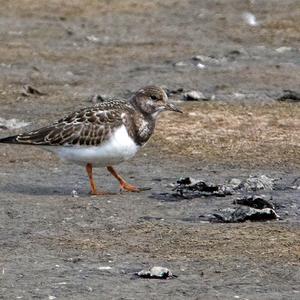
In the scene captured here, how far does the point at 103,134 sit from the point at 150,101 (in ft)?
2.62

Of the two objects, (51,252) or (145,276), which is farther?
(51,252)

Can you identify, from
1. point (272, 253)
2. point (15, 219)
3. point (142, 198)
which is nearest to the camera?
point (272, 253)

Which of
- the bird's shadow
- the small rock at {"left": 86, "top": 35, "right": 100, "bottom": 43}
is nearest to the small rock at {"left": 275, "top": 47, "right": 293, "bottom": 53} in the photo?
the small rock at {"left": 86, "top": 35, "right": 100, "bottom": 43}

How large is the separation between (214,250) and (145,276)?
2.89ft

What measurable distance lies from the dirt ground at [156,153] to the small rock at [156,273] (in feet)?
0.24

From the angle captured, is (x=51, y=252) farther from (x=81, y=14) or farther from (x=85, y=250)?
(x=81, y=14)

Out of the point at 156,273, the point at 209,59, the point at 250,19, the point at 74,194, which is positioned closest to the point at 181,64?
the point at 209,59

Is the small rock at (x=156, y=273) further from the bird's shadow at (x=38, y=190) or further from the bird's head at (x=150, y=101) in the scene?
the bird's head at (x=150, y=101)

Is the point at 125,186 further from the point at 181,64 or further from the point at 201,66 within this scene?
the point at 181,64

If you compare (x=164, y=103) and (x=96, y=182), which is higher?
(x=164, y=103)

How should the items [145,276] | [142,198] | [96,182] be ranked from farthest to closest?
1. [96,182]
2. [142,198]
3. [145,276]

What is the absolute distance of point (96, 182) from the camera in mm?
12398

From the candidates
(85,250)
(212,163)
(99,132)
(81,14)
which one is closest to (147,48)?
(81,14)

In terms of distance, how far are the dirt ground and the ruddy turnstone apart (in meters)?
0.36
